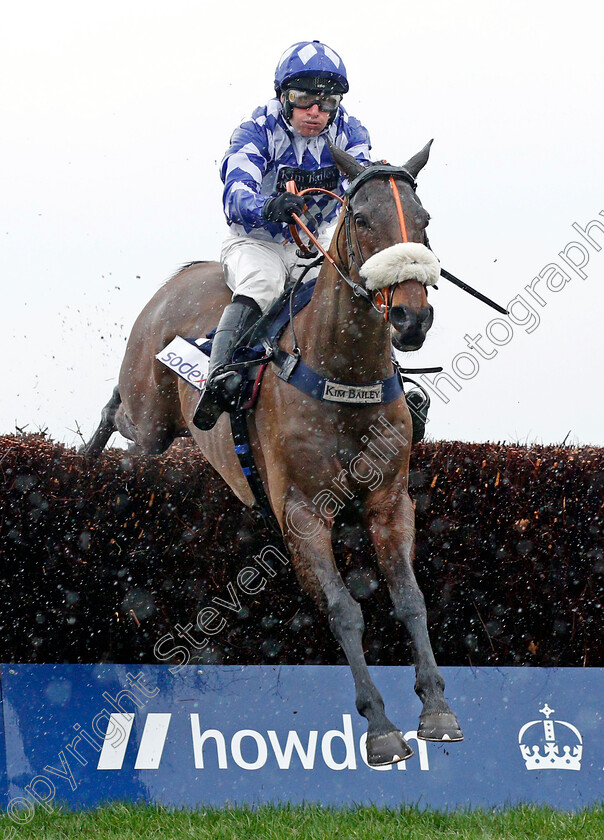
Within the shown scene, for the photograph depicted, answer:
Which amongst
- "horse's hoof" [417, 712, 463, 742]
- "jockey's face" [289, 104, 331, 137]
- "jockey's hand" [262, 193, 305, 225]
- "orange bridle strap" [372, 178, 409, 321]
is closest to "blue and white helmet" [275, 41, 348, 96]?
"jockey's face" [289, 104, 331, 137]

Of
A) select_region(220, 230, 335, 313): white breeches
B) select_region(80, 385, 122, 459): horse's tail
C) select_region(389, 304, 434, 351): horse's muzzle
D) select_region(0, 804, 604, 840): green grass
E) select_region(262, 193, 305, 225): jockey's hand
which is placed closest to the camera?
select_region(389, 304, 434, 351): horse's muzzle

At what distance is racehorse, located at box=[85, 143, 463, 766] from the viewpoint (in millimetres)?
3455

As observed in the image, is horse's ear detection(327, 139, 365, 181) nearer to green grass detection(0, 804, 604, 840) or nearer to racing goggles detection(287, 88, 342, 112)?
racing goggles detection(287, 88, 342, 112)

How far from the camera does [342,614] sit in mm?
3771

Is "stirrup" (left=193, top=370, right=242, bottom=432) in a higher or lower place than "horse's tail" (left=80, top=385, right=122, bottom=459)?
lower

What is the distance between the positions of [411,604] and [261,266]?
1887 millimetres

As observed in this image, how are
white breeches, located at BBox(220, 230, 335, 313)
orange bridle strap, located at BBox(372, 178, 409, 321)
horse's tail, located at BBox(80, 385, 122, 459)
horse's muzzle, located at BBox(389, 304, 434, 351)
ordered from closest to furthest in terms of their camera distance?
horse's muzzle, located at BBox(389, 304, 434, 351)
orange bridle strap, located at BBox(372, 178, 409, 321)
white breeches, located at BBox(220, 230, 335, 313)
horse's tail, located at BBox(80, 385, 122, 459)

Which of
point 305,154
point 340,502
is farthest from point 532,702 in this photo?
point 305,154

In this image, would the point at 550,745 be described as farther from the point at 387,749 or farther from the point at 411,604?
the point at 387,749

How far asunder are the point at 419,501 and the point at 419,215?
1.99m

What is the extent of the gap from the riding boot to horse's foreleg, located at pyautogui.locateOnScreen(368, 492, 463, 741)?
1.96 ft

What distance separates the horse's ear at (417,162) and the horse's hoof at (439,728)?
2.06 metres

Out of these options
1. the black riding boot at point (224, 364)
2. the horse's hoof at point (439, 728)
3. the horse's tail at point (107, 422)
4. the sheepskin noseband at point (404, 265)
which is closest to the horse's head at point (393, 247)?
the sheepskin noseband at point (404, 265)

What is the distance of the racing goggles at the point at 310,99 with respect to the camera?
15.3 feet
